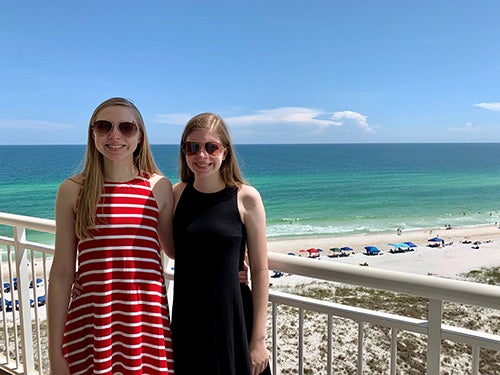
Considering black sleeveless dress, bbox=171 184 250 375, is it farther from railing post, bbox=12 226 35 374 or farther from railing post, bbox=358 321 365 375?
railing post, bbox=12 226 35 374

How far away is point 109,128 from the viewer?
1.50 m

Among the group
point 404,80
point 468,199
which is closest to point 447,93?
point 404,80

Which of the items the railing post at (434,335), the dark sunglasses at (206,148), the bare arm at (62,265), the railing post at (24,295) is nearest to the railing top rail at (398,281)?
the railing post at (434,335)

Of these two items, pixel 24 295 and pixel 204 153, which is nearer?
pixel 204 153

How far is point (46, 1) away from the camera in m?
40.4

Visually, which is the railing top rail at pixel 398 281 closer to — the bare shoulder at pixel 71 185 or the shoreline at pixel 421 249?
the bare shoulder at pixel 71 185

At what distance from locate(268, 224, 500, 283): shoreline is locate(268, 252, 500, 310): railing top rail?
10009 mm

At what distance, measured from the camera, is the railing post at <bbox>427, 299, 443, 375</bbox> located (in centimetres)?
128

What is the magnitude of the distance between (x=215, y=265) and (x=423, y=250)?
66.5ft

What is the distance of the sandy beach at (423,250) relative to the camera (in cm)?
1658

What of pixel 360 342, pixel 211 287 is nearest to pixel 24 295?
pixel 211 287

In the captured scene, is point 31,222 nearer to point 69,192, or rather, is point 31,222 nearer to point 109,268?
point 69,192

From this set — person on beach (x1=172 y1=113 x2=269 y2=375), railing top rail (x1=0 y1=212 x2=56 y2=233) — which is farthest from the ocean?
person on beach (x1=172 y1=113 x2=269 y2=375)

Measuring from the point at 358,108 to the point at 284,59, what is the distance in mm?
21960
